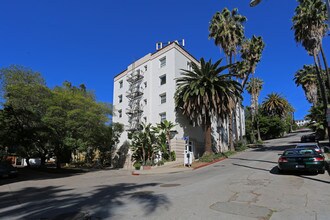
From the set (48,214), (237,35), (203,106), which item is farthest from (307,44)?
(48,214)

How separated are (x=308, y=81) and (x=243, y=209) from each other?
4509cm

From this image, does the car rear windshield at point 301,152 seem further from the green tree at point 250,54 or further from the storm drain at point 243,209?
the green tree at point 250,54

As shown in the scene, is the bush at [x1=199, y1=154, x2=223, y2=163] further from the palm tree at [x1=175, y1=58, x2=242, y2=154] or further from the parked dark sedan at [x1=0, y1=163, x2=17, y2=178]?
the parked dark sedan at [x1=0, y1=163, x2=17, y2=178]

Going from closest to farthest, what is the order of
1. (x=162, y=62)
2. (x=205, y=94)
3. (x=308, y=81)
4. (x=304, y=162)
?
1. (x=304, y=162)
2. (x=205, y=94)
3. (x=162, y=62)
4. (x=308, y=81)

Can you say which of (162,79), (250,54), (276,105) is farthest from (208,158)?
(276,105)

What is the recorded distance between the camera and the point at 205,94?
2505cm

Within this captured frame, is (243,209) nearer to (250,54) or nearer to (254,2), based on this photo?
(254,2)

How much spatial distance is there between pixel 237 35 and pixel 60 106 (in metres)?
22.7

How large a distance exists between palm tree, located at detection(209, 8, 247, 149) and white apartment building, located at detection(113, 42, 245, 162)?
3840 mm

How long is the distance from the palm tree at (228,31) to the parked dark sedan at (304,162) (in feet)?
61.4

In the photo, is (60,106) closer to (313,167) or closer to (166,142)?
(166,142)

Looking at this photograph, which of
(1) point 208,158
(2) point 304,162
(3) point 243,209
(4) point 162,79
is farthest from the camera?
(4) point 162,79

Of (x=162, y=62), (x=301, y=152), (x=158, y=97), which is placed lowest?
(x=301, y=152)

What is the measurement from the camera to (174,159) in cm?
2519
